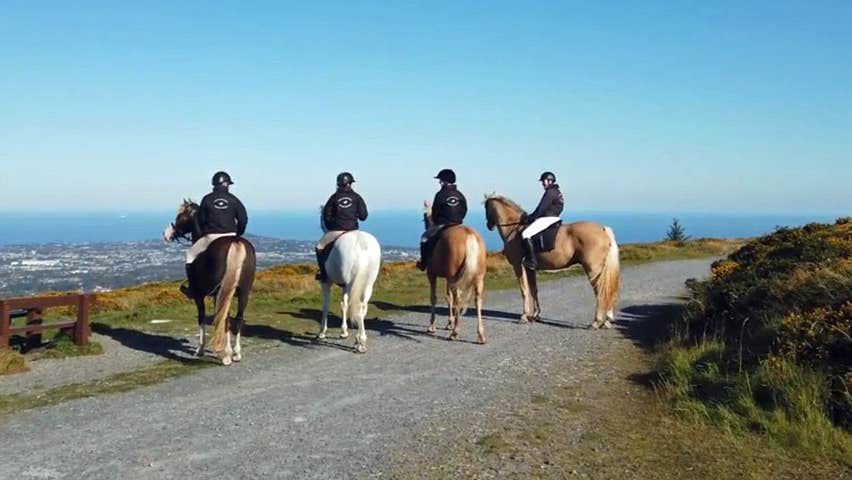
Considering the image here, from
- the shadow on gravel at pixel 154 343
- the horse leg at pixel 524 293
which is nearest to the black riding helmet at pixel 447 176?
the horse leg at pixel 524 293

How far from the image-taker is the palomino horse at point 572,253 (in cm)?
1355

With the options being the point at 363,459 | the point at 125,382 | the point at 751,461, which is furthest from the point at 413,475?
the point at 125,382

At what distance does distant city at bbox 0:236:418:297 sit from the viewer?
37.6 metres

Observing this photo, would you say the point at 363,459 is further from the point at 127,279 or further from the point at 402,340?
the point at 127,279

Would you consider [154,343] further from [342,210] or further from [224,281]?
[342,210]

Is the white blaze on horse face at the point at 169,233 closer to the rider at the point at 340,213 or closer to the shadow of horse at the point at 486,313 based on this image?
the rider at the point at 340,213

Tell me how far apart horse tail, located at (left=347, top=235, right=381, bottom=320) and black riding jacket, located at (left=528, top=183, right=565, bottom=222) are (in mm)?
4033

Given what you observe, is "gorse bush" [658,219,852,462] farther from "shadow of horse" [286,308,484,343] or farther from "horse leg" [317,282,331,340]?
"horse leg" [317,282,331,340]

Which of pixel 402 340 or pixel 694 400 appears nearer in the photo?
pixel 694 400

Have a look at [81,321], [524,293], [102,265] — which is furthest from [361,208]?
[102,265]

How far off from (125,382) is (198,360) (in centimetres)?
149

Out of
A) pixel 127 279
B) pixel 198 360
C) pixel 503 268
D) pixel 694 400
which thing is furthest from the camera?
pixel 127 279

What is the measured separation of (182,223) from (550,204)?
674 centimetres

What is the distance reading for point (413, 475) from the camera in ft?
18.9
